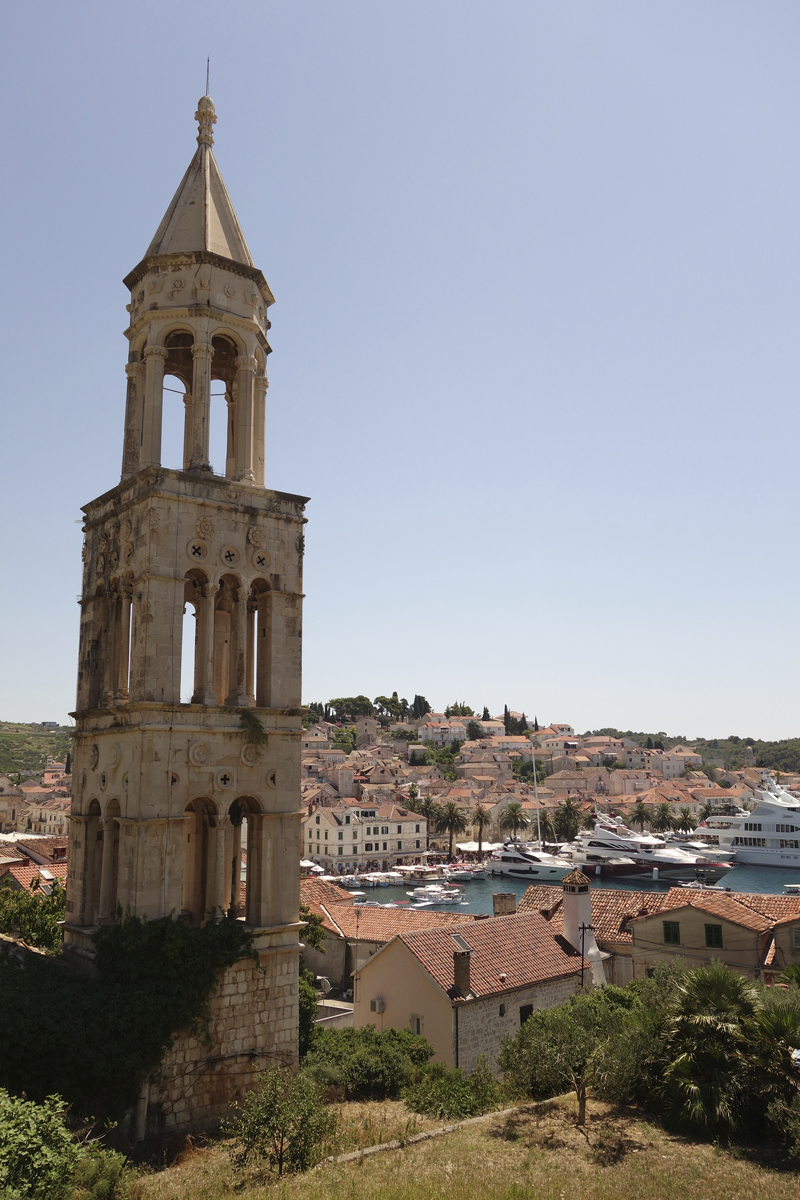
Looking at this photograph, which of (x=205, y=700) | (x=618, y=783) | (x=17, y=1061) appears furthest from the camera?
(x=618, y=783)

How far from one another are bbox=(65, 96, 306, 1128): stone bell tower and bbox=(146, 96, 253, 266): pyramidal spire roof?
5 centimetres

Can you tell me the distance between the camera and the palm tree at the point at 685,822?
436ft

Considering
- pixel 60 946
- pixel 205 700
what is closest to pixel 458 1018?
pixel 60 946

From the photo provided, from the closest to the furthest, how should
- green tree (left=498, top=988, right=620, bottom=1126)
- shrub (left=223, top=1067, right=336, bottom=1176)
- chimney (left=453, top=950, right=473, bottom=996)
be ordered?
shrub (left=223, top=1067, right=336, bottom=1176) → green tree (left=498, top=988, right=620, bottom=1126) → chimney (left=453, top=950, right=473, bottom=996)

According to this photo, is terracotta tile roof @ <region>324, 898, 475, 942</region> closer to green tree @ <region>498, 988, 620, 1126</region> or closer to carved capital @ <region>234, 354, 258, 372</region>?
green tree @ <region>498, 988, 620, 1126</region>

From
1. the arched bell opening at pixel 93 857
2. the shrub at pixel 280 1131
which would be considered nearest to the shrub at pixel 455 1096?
the shrub at pixel 280 1131

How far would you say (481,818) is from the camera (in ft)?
380

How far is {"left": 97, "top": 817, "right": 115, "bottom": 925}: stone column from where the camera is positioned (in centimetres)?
1695

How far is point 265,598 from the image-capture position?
1870 centimetres

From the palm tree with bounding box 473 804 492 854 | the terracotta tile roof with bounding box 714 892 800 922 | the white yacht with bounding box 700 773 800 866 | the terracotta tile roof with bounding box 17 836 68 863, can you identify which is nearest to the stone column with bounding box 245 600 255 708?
the terracotta tile roof with bounding box 714 892 800 922

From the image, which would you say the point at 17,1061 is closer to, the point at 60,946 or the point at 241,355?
the point at 60,946

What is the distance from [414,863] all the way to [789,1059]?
95855 millimetres

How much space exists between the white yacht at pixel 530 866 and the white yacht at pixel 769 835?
24.5 metres

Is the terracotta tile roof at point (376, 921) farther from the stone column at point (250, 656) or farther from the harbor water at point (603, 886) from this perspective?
the harbor water at point (603, 886)
